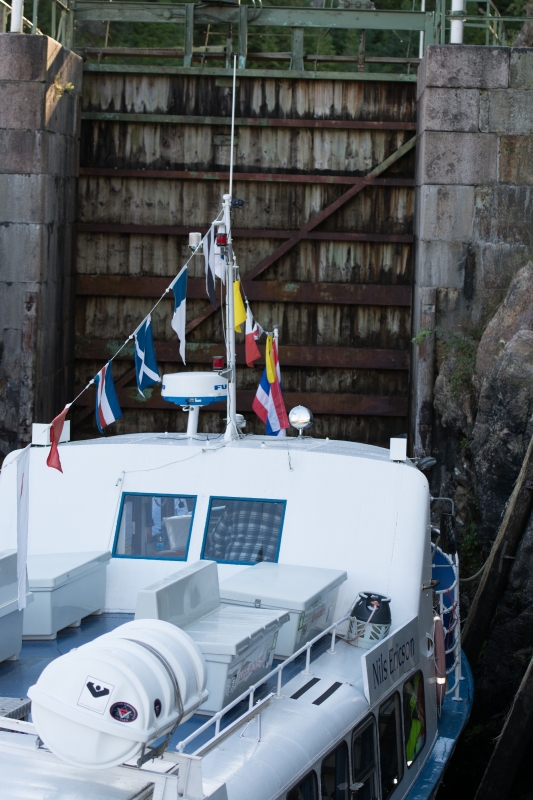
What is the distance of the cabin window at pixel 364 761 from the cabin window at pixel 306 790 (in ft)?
1.72

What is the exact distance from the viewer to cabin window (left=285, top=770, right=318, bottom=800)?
5211 mm

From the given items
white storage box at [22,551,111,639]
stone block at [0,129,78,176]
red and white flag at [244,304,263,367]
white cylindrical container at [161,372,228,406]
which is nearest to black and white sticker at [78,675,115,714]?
white storage box at [22,551,111,639]

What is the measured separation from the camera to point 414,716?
23.4 feet

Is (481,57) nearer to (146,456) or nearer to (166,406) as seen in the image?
(166,406)

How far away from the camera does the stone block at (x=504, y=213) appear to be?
13008mm

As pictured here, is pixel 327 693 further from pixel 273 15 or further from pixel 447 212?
pixel 273 15

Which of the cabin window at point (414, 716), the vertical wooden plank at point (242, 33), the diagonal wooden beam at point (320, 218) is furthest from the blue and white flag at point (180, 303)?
the vertical wooden plank at point (242, 33)

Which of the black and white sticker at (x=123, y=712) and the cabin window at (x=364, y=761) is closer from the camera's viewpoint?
the black and white sticker at (x=123, y=712)

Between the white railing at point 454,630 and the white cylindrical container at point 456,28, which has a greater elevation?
the white cylindrical container at point 456,28

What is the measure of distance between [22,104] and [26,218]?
1.46 metres

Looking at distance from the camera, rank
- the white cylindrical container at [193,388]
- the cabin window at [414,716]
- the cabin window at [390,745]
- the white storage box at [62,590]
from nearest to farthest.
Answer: the cabin window at [390,745], the white storage box at [62,590], the cabin window at [414,716], the white cylindrical container at [193,388]

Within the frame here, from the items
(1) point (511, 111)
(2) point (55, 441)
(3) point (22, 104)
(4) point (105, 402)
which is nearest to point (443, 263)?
(1) point (511, 111)

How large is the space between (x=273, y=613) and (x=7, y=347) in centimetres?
782

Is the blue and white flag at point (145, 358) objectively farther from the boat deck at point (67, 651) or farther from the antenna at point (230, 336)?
the boat deck at point (67, 651)
